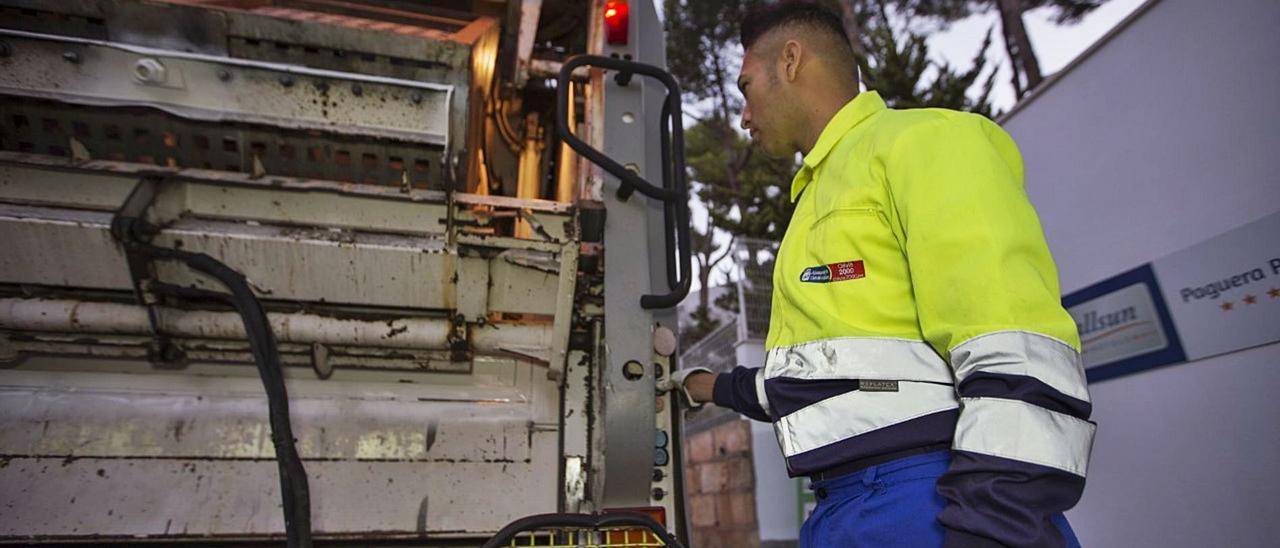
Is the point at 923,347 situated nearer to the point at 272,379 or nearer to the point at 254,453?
the point at 272,379

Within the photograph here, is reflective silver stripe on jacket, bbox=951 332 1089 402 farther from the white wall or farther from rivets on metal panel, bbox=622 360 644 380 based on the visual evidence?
the white wall

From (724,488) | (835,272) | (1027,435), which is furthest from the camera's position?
(724,488)

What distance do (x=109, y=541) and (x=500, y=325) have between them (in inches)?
43.9

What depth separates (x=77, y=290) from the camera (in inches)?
73.8

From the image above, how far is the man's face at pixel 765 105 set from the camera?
61.5 inches

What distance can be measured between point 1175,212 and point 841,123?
7.68 feet

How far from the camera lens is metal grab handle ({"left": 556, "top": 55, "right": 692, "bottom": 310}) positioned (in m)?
1.92

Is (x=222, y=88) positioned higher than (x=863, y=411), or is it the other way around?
(x=222, y=88)

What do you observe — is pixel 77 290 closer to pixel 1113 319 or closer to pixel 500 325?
pixel 500 325

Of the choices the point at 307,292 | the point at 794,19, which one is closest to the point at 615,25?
the point at 794,19

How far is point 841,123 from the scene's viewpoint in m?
1.43

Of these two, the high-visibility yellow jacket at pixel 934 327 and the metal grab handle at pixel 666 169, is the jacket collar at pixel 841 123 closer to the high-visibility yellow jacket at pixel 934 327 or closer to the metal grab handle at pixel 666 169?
the high-visibility yellow jacket at pixel 934 327

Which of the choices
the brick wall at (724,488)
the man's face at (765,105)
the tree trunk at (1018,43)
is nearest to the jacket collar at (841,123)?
the man's face at (765,105)

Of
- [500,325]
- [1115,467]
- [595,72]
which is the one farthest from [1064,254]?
[500,325]
